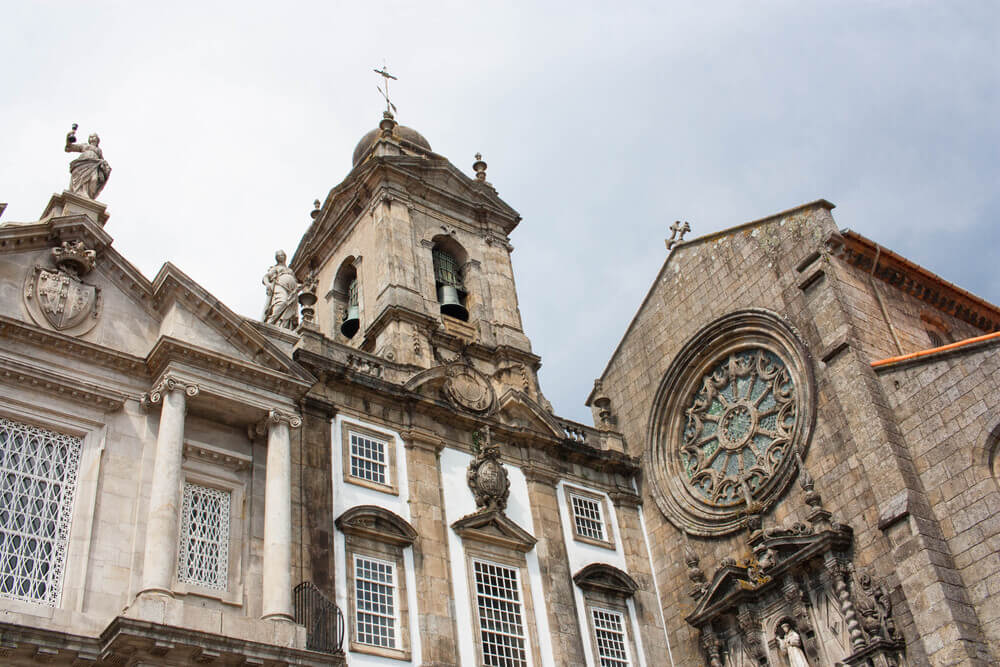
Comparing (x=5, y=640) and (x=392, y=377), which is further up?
(x=392, y=377)

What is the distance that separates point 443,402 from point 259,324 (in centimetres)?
389

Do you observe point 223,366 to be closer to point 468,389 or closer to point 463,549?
point 463,549

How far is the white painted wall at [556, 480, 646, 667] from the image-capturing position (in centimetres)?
1789

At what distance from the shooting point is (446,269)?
2320 centimetres

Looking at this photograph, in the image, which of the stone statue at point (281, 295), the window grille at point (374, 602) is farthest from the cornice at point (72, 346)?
the window grille at point (374, 602)

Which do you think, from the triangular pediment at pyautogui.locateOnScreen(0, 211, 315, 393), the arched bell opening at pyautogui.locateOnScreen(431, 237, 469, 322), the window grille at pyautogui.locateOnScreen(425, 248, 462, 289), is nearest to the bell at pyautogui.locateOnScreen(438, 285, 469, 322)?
the arched bell opening at pyautogui.locateOnScreen(431, 237, 469, 322)

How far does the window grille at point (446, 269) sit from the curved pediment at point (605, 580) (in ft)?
24.4

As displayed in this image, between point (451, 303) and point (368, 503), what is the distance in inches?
265

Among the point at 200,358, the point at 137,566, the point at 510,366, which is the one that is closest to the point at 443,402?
the point at 510,366

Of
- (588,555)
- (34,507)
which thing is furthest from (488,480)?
(34,507)

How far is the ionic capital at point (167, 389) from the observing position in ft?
47.1

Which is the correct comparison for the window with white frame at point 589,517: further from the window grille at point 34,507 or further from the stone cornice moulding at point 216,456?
the window grille at point 34,507

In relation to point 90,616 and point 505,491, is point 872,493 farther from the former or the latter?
point 90,616

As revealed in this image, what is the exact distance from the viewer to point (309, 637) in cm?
1384
